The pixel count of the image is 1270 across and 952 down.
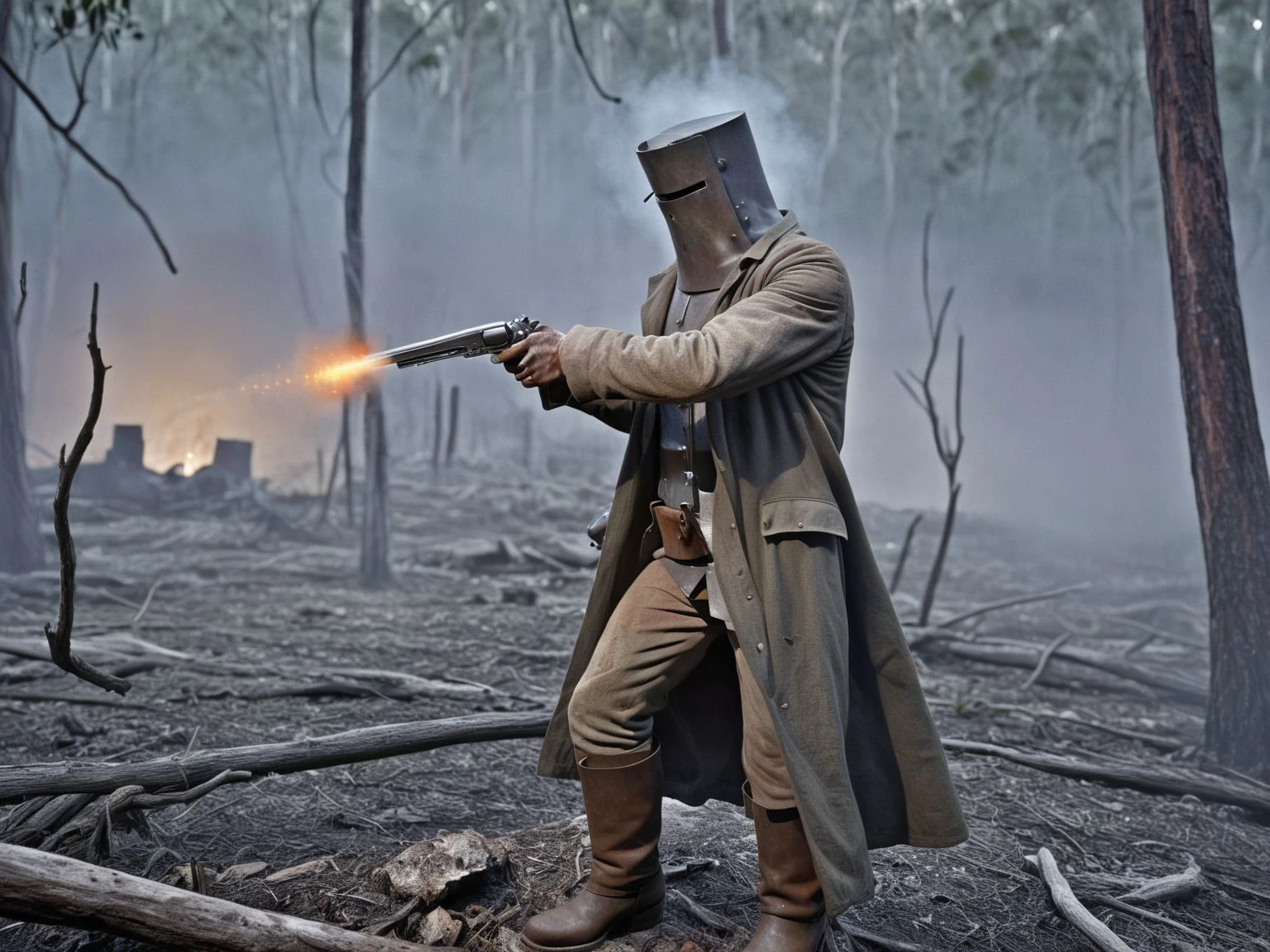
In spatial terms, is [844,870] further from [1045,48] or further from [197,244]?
[1045,48]

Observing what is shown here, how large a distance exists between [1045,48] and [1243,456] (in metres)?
18.4

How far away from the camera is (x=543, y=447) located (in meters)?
15.0

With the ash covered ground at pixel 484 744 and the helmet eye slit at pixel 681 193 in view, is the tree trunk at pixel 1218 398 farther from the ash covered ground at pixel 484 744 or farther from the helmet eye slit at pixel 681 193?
the helmet eye slit at pixel 681 193

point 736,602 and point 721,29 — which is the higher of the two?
point 721,29

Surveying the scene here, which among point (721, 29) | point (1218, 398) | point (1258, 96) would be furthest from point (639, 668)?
point (1258, 96)

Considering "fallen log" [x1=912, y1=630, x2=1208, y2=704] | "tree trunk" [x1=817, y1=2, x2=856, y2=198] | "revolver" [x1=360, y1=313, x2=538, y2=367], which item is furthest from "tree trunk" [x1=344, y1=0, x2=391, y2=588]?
"tree trunk" [x1=817, y1=2, x2=856, y2=198]

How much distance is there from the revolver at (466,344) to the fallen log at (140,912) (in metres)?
1.19

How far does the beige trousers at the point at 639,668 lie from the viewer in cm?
212

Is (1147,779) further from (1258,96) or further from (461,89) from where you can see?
(1258,96)

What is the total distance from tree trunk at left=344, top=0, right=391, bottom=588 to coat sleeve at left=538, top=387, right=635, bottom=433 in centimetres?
608

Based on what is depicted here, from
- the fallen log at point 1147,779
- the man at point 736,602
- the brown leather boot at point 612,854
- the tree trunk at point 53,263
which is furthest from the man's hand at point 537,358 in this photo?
the tree trunk at point 53,263

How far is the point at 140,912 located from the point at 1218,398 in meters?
4.11

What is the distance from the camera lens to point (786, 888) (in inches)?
78.9

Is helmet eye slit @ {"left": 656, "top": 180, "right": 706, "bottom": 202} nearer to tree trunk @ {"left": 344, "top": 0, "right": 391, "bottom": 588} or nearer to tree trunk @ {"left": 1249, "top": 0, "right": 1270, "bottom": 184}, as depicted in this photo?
tree trunk @ {"left": 344, "top": 0, "right": 391, "bottom": 588}
